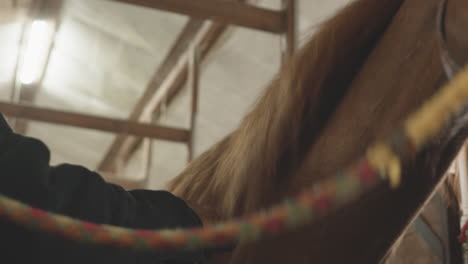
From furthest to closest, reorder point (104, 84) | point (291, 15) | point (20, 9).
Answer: point (104, 84) → point (20, 9) → point (291, 15)

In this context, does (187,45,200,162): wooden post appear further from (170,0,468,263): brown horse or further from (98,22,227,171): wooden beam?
(170,0,468,263): brown horse

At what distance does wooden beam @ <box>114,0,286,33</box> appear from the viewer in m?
1.88

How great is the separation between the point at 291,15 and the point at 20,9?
5.01ft

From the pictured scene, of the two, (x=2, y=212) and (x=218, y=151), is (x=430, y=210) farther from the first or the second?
(x=2, y=212)

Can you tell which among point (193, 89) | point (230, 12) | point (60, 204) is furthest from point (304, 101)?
point (193, 89)

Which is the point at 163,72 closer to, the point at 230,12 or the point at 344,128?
the point at 230,12

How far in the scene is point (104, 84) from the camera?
397cm

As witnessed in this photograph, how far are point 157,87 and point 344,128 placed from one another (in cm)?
322

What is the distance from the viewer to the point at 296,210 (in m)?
0.30

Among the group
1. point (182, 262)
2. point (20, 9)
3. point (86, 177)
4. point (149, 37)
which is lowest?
point (149, 37)

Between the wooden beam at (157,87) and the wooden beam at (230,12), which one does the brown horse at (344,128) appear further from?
the wooden beam at (157,87)

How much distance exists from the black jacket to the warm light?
102 inches

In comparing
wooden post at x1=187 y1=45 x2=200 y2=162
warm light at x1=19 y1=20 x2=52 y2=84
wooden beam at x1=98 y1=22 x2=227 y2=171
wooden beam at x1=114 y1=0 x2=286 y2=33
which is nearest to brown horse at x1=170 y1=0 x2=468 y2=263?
wooden beam at x1=114 y1=0 x2=286 y2=33

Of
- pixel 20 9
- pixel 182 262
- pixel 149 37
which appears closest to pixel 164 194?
pixel 182 262
